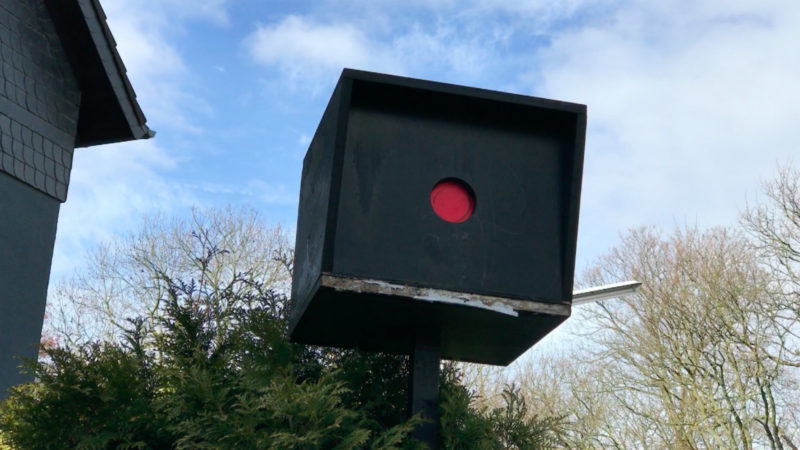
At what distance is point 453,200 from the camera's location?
4.82 m

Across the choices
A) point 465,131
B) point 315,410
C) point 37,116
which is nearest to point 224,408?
point 315,410

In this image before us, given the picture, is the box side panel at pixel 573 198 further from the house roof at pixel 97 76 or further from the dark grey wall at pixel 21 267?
the house roof at pixel 97 76

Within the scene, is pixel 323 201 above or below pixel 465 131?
below

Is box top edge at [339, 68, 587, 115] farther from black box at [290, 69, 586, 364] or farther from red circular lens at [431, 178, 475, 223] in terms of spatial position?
red circular lens at [431, 178, 475, 223]

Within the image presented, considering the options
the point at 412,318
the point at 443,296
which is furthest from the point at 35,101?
the point at 443,296

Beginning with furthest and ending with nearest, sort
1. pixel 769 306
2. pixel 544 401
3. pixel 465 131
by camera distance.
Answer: pixel 544 401, pixel 769 306, pixel 465 131

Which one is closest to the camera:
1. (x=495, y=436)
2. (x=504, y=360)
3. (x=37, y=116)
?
(x=495, y=436)

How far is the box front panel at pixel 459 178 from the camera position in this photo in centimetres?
462

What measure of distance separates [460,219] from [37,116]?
5.62 m

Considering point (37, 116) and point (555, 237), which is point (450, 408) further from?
point (37, 116)

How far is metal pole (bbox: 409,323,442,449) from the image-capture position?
4.95m

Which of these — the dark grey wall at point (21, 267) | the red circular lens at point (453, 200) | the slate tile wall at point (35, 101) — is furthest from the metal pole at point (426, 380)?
the slate tile wall at point (35, 101)

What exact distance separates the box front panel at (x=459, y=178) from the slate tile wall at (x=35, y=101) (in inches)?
196

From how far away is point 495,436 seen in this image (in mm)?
5270
